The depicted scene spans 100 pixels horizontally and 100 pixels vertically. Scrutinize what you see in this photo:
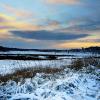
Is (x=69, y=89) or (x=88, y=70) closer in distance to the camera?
(x=69, y=89)

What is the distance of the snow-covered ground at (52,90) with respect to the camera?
342 inches

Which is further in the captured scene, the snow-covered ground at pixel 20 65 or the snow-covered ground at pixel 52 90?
the snow-covered ground at pixel 20 65

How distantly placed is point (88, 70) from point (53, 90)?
4786mm

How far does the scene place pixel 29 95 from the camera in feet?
28.7

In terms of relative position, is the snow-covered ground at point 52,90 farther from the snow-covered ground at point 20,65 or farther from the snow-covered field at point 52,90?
the snow-covered ground at point 20,65

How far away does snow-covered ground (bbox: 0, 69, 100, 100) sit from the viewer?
8.70 meters

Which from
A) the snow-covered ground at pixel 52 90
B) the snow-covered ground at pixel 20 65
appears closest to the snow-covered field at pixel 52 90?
the snow-covered ground at pixel 52 90

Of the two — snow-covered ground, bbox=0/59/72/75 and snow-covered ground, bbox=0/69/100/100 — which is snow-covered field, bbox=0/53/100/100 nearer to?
snow-covered ground, bbox=0/69/100/100

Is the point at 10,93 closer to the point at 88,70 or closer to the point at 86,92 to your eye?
the point at 86,92

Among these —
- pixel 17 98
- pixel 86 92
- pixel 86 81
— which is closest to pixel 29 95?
pixel 17 98

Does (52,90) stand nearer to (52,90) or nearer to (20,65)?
(52,90)

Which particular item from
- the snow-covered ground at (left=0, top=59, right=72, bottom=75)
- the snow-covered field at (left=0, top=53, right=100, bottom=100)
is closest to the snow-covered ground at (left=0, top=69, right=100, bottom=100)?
the snow-covered field at (left=0, top=53, right=100, bottom=100)

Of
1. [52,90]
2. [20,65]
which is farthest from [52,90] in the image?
[20,65]

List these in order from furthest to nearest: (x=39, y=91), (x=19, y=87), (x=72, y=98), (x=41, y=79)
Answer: (x=41, y=79) < (x=19, y=87) < (x=39, y=91) < (x=72, y=98)
